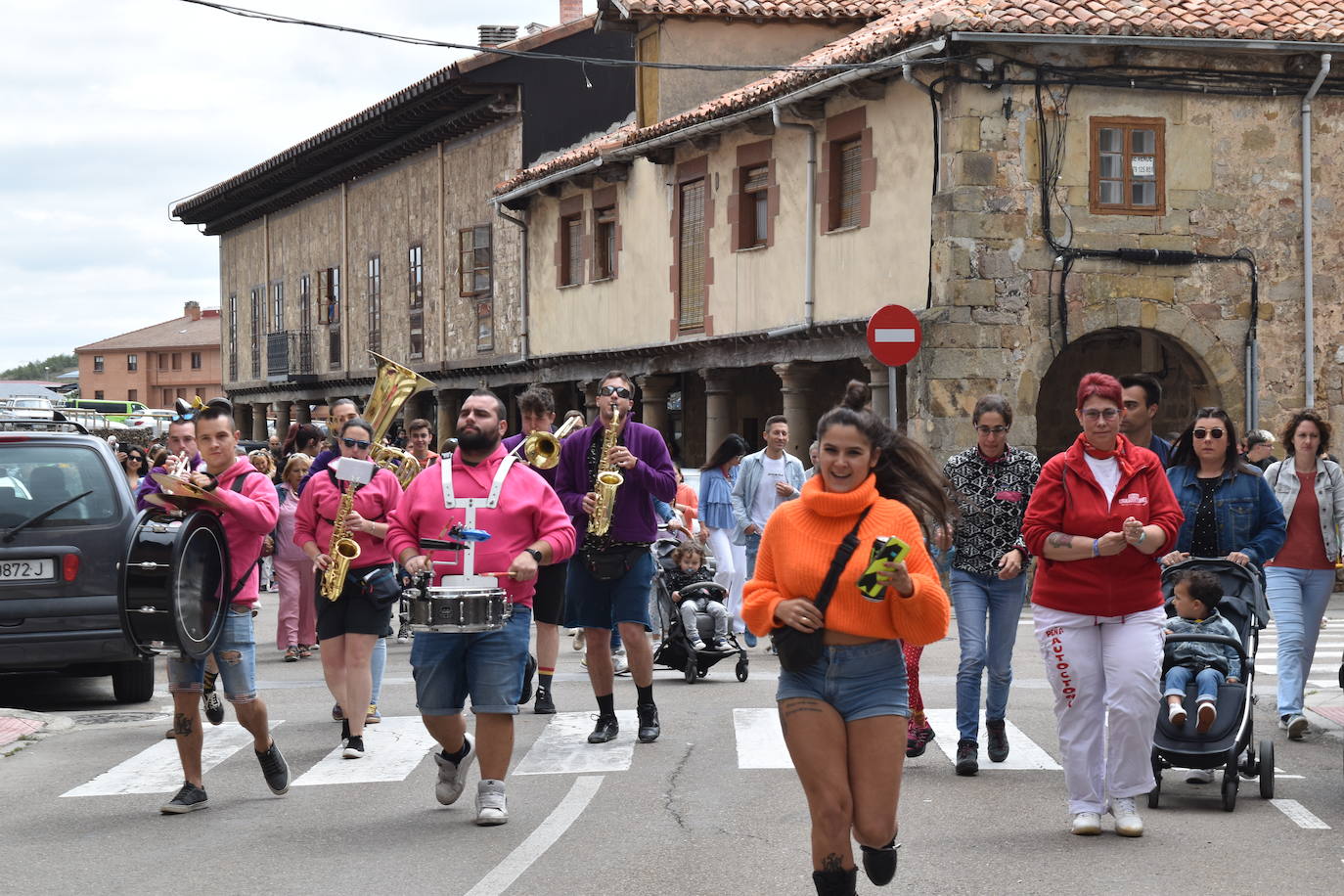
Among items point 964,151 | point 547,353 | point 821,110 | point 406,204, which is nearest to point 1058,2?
point 964,151

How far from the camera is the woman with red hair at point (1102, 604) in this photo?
24.1 feet

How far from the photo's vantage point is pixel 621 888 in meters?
6.43

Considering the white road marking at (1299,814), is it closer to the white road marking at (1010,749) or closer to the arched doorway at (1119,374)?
the white road marking at (1010,749)

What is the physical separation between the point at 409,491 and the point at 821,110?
16788mm

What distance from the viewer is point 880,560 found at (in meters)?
5.32

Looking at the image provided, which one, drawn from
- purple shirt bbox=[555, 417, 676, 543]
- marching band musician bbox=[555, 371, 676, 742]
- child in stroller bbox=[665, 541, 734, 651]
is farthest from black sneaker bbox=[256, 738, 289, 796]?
child in stroller bbox=[665, 541, 734, 651]

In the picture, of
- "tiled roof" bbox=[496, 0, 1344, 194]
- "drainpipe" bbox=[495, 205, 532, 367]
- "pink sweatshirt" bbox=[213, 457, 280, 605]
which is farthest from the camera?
"drainpipe" bbox=[495, 205, 532, 367]

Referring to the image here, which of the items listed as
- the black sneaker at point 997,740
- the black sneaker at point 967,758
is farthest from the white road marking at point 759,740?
the black sneaker at point 997,740

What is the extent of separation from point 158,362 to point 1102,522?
12135 cm

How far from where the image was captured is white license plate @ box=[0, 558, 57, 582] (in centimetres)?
1120

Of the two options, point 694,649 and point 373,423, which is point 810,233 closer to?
point 694,649

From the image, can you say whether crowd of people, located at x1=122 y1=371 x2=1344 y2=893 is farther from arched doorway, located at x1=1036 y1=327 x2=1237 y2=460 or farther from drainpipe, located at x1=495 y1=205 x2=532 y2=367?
drainpipe, located at x1=495 y1=205 x2=532 y2=367

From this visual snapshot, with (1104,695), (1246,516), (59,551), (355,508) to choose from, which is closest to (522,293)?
(59,551)

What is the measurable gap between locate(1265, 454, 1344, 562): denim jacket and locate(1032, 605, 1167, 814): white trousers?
10.0 feet
